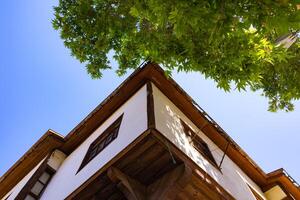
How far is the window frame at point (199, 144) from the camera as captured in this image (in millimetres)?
7602

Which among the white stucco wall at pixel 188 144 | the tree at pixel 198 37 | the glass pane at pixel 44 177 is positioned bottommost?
the glass pane at pixel 44 177

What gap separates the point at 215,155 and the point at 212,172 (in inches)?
74.8

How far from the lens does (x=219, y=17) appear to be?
4.23 m

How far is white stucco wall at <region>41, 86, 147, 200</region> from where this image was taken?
621cm

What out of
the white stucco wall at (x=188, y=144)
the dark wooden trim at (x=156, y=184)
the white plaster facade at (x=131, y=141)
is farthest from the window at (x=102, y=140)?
the dark wooden trim at (x=156, y=184)

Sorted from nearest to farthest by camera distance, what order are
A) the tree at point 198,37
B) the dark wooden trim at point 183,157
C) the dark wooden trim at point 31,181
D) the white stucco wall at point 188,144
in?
the tree at point 198,37, the dark wooden trim at point 183,157, the white stucco wall at point 188,144, the dark wooden trim at point 31,181

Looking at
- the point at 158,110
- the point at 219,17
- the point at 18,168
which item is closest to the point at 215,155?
the point at 158,110

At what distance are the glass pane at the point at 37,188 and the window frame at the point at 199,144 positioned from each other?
Answer: 4.81 m

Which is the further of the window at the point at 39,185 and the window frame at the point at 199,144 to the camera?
the window at the point at 39,185

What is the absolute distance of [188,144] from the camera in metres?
6.86

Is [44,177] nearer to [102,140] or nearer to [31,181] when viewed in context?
[31,181]

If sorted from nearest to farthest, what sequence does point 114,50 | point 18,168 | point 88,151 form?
point 114,50
point 88,151
point 18,168

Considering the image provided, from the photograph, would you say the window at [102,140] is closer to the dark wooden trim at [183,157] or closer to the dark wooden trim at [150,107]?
the dark wooden trim at [150,107]

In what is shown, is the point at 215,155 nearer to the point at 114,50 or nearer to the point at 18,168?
the point at 114,50
